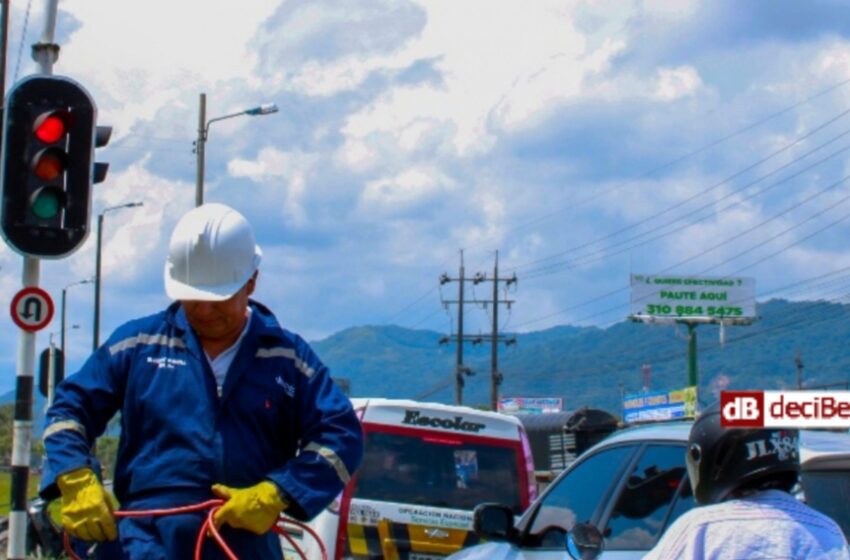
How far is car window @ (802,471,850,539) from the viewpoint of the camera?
556cm

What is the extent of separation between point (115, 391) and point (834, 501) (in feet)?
8.21

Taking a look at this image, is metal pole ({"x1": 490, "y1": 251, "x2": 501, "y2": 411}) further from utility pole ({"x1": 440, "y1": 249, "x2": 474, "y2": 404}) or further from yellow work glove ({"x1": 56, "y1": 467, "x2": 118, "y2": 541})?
yellow work glove ({"x1": 56, "y1": 467, "x2": 118, "y2": 541})

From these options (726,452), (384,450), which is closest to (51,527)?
(384,450)

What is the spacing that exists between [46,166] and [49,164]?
2 centimetres

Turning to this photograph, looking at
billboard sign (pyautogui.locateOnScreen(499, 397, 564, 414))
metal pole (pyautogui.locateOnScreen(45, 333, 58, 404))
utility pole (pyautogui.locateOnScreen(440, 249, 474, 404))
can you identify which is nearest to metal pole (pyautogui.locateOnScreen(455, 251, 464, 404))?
utility pole (pyautogui.locateOnScreen(440, 249, 474, 404))

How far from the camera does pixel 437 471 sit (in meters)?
12.2

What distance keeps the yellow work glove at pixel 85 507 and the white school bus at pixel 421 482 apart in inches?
270

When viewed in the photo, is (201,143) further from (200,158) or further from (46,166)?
(46,166)

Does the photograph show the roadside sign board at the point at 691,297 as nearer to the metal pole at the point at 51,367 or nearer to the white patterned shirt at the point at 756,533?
the metal pole at the point at 51,367

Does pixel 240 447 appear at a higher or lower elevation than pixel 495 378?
lower

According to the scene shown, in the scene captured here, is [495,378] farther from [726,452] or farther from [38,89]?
[726,452]

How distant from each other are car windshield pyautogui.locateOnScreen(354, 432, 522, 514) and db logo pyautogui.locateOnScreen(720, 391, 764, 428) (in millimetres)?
8303

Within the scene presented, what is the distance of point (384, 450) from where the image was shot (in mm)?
12047

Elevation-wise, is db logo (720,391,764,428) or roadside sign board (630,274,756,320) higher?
roadside sign board (630,274,756,320)
